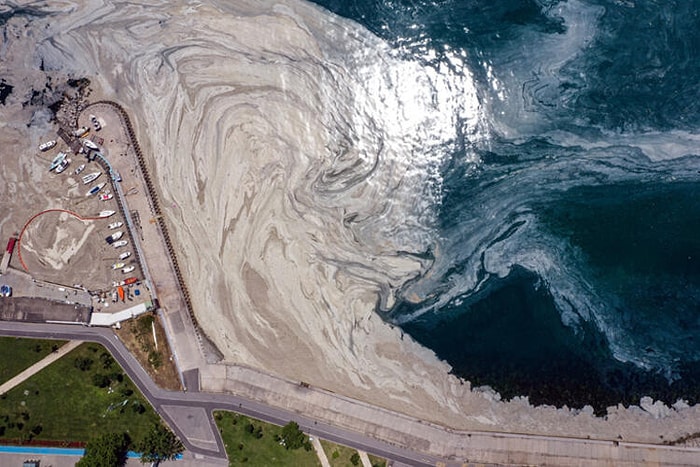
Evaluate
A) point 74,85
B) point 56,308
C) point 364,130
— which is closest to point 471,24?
point 364,130

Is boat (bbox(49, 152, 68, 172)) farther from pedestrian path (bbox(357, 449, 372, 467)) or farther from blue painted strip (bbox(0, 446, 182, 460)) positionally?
pedestrian path (bbox(357, 449, 372, 467))

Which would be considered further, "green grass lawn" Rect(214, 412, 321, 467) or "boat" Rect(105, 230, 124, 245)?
"boat" Rect(105, 230, 124, 245)

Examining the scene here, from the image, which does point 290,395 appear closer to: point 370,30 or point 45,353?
point 45,353

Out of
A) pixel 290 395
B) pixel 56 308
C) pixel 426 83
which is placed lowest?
pixel 290 395

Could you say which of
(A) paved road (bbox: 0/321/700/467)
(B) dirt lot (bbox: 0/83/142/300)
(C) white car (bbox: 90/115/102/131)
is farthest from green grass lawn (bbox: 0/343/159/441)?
(C) white car (bbox: 90/115/102/131)

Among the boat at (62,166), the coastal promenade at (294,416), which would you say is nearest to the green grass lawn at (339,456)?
the coastal promenade at (294,416)

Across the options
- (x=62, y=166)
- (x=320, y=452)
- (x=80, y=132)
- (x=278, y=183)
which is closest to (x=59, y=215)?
(x=62, y=166)
